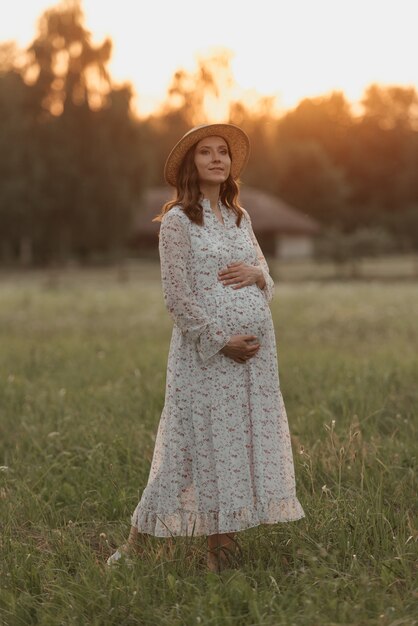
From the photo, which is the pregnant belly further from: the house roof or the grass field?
the house roof

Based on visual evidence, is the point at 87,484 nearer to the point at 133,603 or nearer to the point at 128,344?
the point at 133,603

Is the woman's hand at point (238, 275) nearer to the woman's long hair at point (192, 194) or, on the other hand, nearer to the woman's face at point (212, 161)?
the woman's long hair at point (192, 194)

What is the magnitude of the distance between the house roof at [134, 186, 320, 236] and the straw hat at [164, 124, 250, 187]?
166 ft

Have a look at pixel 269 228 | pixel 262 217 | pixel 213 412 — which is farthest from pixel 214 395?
pixel 262 217

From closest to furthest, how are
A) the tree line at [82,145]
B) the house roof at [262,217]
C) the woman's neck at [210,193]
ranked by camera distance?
the woman's neck at [210,193]
the tree line at [82,145]
the house roof at [262,217]

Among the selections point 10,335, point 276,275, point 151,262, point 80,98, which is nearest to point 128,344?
point 10,335

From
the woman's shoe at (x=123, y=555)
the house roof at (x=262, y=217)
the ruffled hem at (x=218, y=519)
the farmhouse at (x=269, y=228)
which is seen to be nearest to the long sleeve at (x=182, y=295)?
the ruffled hem at (x=218, y=519)

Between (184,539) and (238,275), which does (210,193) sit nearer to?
(238,275)

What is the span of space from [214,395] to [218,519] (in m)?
0.55

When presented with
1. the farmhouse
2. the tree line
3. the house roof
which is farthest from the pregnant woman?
the farmhouse

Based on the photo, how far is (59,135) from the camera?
44344 millimetres

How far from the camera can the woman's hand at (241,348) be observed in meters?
3.87

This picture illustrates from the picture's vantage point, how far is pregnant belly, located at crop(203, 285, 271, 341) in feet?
12.9

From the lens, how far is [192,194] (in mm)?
4102
